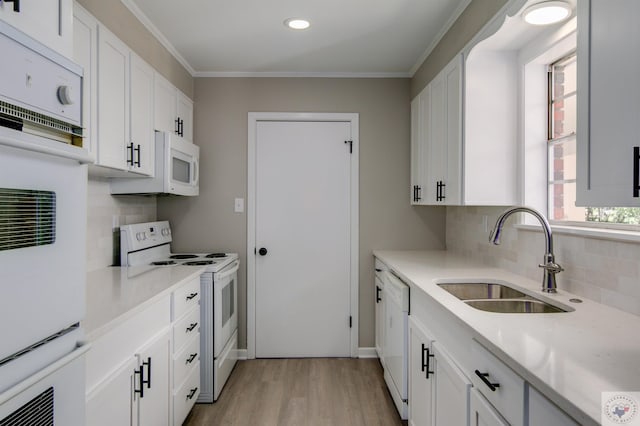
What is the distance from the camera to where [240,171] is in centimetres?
348

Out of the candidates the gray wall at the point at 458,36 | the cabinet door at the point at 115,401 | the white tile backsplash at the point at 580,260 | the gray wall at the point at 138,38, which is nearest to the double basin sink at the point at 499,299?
the white tile backsplash at the point at 580,260

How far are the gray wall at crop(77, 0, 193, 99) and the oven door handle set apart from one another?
4.64 ft

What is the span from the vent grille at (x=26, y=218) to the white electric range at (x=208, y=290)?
5.90 feet

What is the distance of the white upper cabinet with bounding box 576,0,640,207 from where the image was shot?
3.26ft

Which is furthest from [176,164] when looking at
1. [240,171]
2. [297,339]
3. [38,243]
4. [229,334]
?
[38,243]

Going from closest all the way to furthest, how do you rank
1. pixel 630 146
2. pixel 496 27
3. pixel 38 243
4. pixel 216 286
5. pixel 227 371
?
pixel 38 243
pixel 630 146
pixel 496 27
pixel 216 286
pixel 227 371

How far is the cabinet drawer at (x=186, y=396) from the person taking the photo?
7.14ft

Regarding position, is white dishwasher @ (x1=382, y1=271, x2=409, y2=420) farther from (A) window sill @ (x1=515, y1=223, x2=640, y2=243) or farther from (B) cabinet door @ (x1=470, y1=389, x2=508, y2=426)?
(B) cabinet door @ (x1=470, y1=389, x2=508, y2=426)

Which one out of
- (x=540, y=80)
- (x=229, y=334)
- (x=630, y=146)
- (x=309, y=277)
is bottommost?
(x=229, y=334)

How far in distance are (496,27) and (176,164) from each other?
210 centimetres

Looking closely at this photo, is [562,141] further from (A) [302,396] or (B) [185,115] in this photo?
(B) [185,115]

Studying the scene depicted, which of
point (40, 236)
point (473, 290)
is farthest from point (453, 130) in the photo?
point (40, 236)

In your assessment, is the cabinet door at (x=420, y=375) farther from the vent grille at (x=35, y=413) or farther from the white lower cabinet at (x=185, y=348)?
the vent grille at (x=35, y=413)

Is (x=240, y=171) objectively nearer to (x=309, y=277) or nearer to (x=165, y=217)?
(x=165, y=217)
